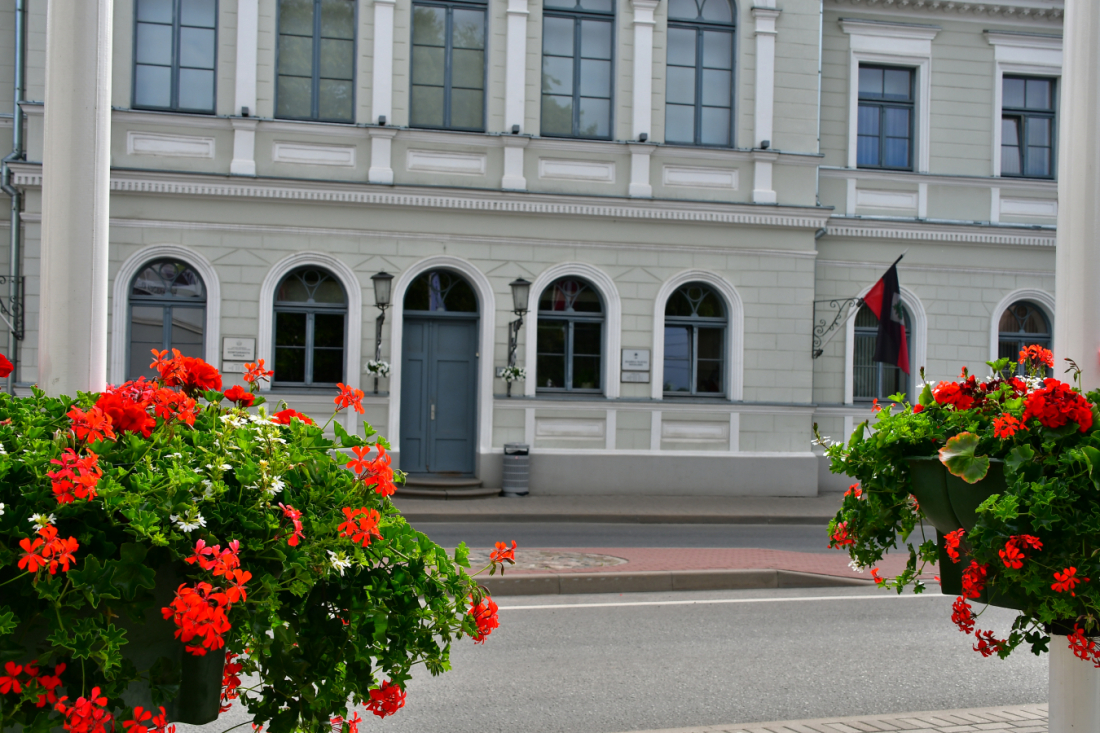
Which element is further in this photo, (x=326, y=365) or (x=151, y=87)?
(x=326, y=365)

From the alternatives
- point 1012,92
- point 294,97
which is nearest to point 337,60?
point 294,97

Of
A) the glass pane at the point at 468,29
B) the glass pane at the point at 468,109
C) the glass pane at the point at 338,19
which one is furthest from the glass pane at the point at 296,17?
the glass pane at the point at 468,109

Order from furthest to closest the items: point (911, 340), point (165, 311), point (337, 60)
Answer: point (911, 340)
point (337, 60)
point (165, 311)

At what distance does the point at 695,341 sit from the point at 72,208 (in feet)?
45.9

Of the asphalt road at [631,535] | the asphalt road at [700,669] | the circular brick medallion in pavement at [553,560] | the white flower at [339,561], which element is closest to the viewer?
the white flower at [339,561]

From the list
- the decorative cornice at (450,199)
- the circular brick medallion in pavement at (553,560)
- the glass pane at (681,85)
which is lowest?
the circular brick medallion in pavement at (553,560)

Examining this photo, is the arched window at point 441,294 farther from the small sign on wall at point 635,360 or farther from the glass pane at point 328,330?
the small sign on wall at point 635,360

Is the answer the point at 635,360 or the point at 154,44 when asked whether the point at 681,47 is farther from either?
the point at 154,44

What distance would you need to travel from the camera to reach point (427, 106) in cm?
1571

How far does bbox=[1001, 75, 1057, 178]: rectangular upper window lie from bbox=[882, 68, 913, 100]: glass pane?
1793 mm

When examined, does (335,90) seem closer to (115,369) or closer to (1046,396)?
(115,369)

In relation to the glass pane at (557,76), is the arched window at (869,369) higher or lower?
lower

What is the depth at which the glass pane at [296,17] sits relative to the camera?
1540cm

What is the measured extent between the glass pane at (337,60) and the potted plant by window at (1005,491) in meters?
14.0
